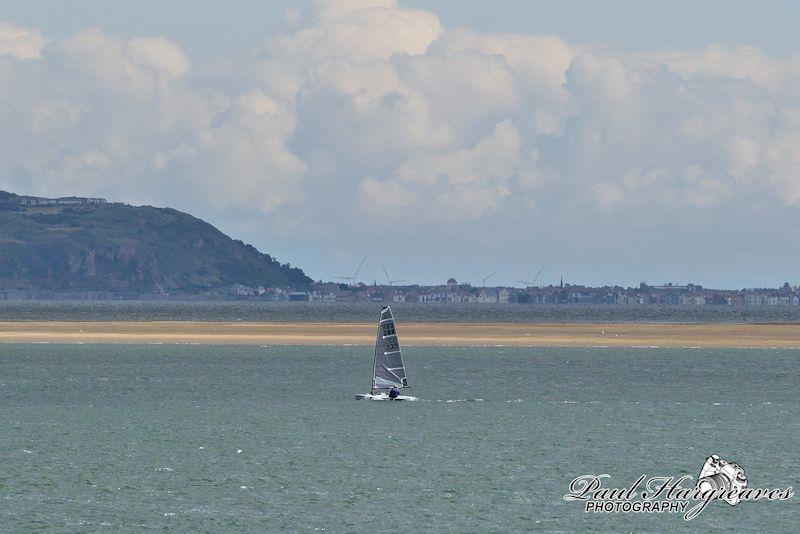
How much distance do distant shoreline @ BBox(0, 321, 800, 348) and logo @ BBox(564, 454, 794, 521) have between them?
87.3 meters

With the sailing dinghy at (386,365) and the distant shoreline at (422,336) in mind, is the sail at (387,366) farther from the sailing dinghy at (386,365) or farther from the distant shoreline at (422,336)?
the distant shoreline at (422,336)

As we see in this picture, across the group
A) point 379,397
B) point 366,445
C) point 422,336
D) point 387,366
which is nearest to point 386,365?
point 387,366

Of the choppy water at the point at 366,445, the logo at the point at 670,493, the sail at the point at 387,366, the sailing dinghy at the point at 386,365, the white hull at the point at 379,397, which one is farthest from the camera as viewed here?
the white hull at the point at 379,397

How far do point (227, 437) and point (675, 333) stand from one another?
385 feet

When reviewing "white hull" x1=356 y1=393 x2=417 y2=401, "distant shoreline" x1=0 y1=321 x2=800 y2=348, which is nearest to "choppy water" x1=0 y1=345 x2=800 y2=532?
"white hull" x1=356 y1=393 x2=417 y2=401

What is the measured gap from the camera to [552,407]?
62.6 metres

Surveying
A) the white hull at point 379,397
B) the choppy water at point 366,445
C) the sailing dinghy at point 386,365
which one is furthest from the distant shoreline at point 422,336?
the sailing dinghy at point 386,365

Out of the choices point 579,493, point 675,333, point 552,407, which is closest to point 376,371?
point 552,407

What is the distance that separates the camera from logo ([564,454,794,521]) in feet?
116

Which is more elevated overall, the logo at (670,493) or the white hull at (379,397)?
the white hull at (379,397)

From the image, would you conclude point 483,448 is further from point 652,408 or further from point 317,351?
point 317,351

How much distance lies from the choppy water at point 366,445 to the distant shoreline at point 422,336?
42013 millimetres

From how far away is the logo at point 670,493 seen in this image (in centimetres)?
3538

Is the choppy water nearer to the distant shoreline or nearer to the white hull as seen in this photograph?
the white hull
